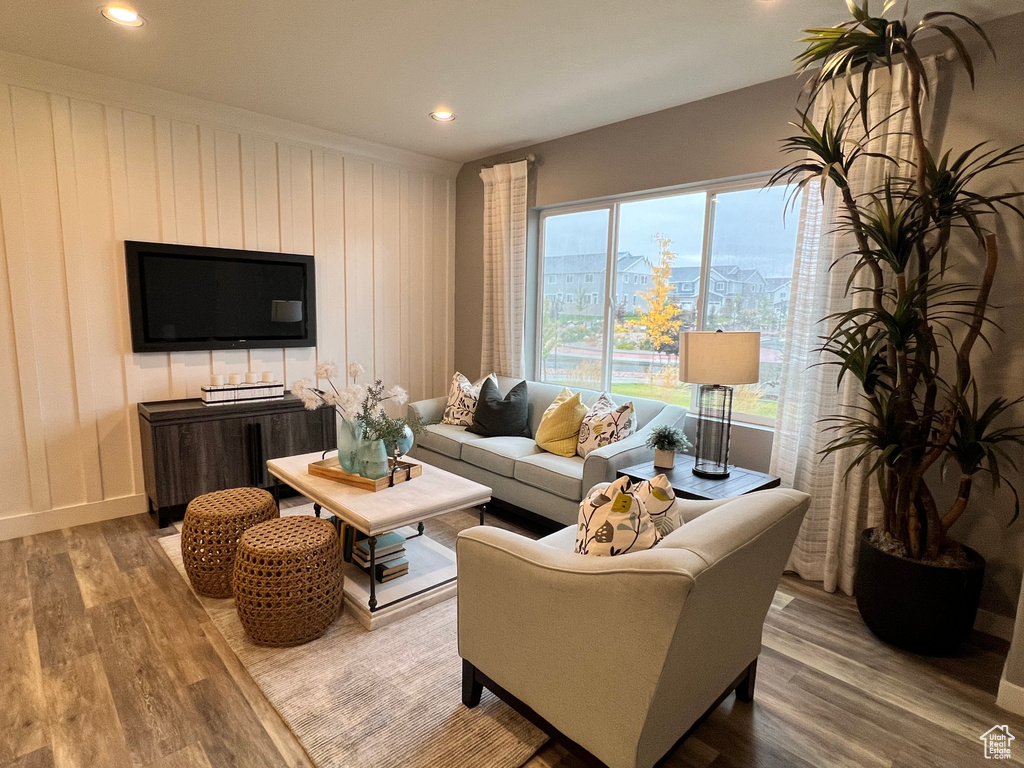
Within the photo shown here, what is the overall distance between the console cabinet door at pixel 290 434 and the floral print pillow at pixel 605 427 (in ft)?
5.92

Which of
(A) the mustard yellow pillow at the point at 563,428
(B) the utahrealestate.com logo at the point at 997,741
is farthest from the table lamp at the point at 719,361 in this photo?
(B) the utahrealestate.com logo at the point at 997,741

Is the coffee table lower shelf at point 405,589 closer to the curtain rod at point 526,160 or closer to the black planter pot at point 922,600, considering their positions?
the black planter pot at point 922,600

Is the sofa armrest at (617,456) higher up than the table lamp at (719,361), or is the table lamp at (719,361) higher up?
the table lamp at (719,361)

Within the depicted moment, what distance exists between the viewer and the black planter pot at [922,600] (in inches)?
86.7

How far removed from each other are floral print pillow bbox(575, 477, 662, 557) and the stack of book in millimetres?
1262

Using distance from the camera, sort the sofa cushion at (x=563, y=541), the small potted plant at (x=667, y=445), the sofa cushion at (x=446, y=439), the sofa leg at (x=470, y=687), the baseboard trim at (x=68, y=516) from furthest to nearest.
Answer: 1. the sofa cushion at (x=446, y=439)
2. the baseboard trim at (x=68, y=516)
3. the small potted plant at (x=667, y=445)
4. the sofa cushion at (x=563, y=541)
5. the sofa leg at (x=470, y=687)

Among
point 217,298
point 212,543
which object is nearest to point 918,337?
point 212,543

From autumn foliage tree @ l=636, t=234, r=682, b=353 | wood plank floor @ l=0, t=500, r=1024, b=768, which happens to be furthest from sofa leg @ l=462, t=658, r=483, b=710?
autumn foliage tree @ l=636, t=234, r=682, b=353

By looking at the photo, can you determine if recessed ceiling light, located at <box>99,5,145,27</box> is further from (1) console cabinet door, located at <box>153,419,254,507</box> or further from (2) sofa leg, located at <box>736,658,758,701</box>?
(2) sofa leg, located at <box>736,658,758,701</box>

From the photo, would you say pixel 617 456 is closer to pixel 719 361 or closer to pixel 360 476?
pixel 719 361

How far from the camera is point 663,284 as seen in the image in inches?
149

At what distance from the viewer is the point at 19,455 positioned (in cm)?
322

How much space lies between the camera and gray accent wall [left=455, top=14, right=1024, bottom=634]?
2322mm

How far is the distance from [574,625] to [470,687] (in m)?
0.70
